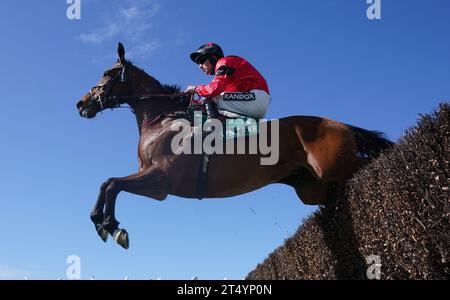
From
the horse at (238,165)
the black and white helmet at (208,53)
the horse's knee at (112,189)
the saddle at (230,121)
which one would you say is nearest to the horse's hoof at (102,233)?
the horse at (238,165)

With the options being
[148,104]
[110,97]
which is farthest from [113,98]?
[148,104]

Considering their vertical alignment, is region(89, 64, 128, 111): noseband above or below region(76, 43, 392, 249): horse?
above

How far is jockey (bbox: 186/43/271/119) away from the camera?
272 inches

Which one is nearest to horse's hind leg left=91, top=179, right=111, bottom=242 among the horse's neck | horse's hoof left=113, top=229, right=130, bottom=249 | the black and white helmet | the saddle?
horse's hoof left=113, top=229, right=130, bottom=249

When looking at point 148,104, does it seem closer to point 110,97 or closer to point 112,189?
point 110,97

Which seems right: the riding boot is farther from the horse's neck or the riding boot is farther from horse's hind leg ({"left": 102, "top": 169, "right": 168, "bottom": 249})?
horse's hind leg ({"left": 102, "top": 169, "right": 168, "bottom": 249})

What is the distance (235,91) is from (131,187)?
6.29 ft

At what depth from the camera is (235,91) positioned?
22.9ft

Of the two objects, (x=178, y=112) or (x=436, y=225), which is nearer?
(x=436, y=225)
